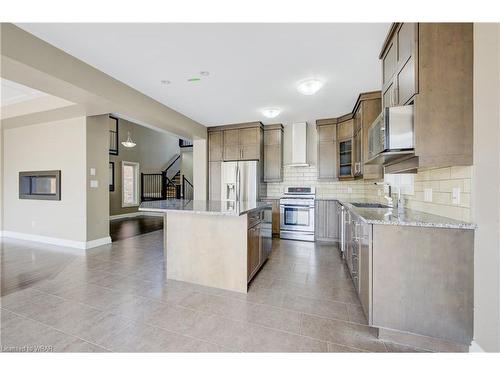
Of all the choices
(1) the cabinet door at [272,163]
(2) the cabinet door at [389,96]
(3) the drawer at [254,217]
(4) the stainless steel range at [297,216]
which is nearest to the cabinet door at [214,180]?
(1) the cabinet door at [272,163]

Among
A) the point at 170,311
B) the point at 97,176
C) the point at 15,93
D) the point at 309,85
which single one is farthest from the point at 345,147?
the point at 15,93

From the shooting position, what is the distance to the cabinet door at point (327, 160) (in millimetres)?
4727

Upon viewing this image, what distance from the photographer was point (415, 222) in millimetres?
1606

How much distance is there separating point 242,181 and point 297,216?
1447 mm

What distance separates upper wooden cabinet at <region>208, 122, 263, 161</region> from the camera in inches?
199

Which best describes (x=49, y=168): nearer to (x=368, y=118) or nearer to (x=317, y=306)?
(x=317, y=306)

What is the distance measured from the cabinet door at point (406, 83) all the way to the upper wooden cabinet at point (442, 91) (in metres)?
0.02

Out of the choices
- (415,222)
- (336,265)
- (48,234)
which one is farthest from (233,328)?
(48,234)

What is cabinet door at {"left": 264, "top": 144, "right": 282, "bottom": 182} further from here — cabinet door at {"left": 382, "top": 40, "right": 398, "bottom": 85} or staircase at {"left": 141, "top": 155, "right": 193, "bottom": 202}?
staircase at {"left": 141, "top": 155, "right": 193, "bottom": 202}

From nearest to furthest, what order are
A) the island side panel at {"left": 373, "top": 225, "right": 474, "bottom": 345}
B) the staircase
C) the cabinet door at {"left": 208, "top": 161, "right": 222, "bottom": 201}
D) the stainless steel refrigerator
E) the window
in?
the island side panel at {"left": 373, "top": 225, "right": 474, "bottom": 345} < the stainless steel refrigerator < the cabinet door at {"left": 208, "top": 161, "right": 222, "bottom": 201} < the window < the staircase

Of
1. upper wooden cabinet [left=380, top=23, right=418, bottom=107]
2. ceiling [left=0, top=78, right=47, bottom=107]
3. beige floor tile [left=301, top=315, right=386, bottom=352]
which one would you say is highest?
ceiling [left=0, top=78, right=47, bottom=107]

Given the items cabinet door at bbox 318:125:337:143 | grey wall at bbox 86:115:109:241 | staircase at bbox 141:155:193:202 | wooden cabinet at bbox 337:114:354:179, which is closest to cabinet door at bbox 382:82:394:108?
wooden cabinet at bbox 337:114:354:179

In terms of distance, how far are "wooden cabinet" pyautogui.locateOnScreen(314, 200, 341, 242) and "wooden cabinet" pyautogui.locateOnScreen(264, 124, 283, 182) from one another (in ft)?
3.79

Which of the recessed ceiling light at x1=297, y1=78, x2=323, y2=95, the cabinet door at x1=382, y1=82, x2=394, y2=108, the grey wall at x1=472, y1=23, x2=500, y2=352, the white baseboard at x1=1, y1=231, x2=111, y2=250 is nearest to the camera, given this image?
the grey wall at x1=472, y1=23, x2=500, y2=352
